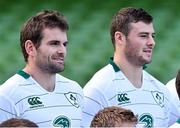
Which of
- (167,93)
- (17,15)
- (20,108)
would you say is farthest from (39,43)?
(17,15)

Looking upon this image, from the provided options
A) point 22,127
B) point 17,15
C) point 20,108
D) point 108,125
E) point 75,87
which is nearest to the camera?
point 22,127

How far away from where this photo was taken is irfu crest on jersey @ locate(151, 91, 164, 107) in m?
3.79

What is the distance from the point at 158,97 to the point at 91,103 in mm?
374

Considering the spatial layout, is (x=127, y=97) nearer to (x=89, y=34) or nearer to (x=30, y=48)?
(x=30, y=48)

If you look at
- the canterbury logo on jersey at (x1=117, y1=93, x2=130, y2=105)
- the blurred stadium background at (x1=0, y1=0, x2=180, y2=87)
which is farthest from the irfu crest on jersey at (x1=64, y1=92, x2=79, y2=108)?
the blurred stadium background at (x1=0, y1=0, x2=180, y2=87)

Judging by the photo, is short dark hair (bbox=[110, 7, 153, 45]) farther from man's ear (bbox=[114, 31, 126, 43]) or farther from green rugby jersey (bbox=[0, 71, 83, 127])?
green rugby jersey (bbox=[0, 71, 83, 127])

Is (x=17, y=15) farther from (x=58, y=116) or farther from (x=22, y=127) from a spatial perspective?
(x=22, y=127)

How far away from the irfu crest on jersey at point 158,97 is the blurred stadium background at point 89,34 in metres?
3.27

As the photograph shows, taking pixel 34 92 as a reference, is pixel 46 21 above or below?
above

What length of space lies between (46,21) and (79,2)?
5127 millimetres

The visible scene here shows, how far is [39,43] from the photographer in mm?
3527

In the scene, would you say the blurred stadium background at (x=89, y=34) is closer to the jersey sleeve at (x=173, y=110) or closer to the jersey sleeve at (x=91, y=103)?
the jersey sleeve at (x=173, y=110)

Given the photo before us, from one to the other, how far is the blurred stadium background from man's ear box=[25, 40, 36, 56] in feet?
11.1

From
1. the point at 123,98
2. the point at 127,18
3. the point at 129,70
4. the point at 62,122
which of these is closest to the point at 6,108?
the point at 62,122
